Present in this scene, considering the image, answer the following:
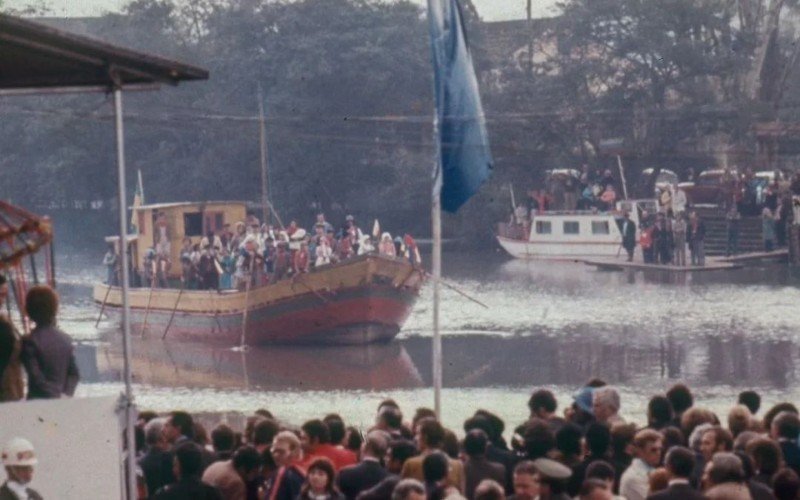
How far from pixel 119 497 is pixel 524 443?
2295 mm

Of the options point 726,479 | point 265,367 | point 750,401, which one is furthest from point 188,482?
point 265,367

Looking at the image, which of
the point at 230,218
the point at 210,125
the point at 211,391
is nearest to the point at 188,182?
the point at 210,125

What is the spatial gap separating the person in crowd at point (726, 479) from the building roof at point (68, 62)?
2.98 m

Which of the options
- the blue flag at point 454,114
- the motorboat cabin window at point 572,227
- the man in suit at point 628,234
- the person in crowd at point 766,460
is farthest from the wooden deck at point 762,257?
the person in crowd at point 766,460

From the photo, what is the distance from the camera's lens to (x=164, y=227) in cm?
3447

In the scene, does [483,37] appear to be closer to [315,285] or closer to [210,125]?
[210,125]

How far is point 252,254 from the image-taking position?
31.9 m

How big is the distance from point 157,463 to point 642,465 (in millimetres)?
2603

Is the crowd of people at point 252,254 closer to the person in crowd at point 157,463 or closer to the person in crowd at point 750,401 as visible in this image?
the person in crowd at point 750,401

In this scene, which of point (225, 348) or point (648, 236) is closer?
point (225, 348)

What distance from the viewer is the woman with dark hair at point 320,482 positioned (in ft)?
25.0

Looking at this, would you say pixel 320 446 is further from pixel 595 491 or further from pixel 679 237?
pixel 679 237

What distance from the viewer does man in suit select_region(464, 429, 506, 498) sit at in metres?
8.37

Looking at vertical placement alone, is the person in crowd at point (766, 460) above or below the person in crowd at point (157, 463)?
A: above
